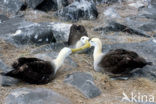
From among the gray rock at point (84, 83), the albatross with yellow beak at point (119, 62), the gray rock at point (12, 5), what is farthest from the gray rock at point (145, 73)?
the gray rock at point (12, 5)

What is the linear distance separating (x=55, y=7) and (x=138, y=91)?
6.60 metres

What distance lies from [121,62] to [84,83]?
2.92ft

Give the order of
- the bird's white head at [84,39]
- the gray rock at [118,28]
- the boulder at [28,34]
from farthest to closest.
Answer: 1. the gray rock at [118,28]
2. the boulder at [28,34]
3. the bird's white head at [84,39]

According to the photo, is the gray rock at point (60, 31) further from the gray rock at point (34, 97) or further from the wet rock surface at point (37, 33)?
the gray rock at point (34, 97)

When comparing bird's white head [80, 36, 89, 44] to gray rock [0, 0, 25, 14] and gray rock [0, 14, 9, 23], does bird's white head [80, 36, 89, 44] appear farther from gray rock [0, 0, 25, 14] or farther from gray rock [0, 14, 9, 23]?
gray rock [0, 0, 25, 14]

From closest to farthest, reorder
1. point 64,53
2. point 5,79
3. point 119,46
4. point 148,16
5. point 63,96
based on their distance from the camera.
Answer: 1. point 63,96
2. point 5,79
3. point 64,53
4. point 119,46
5. point 148,16

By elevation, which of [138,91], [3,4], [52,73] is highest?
[3,4]

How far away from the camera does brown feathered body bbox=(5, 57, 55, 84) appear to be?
5.48 meters

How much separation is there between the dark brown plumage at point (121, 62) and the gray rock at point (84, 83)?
1.53 ft

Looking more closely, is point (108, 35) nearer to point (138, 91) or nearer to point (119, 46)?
point (119, 46)

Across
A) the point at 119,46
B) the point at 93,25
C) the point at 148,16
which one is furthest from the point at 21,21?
the point at 148,16

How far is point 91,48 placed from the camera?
7.72 meters

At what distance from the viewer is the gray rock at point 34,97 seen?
15.8ft

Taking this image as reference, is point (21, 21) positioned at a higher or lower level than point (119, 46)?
higher
